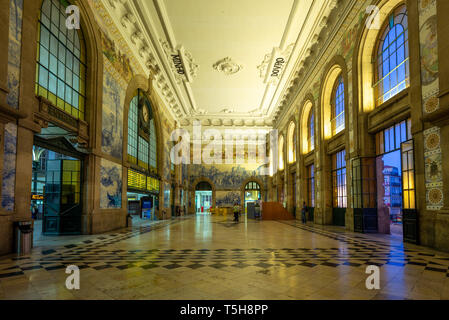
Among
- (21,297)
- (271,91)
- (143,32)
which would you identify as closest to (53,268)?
(21,297)

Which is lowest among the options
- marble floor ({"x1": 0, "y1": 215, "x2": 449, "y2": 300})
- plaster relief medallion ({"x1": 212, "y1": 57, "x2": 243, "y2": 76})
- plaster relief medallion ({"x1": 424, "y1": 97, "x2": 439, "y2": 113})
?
marble floor ({"x1": 0, "y1": 215, "x2": 449, "y2": 300})

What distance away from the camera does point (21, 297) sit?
359 cm

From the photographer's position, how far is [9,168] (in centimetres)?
668

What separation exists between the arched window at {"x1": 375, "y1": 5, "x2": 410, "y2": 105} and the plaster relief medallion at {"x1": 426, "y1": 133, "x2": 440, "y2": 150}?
2407 mm

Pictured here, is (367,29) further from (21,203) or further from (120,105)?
(21,203)

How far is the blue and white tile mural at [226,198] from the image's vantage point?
33281mm

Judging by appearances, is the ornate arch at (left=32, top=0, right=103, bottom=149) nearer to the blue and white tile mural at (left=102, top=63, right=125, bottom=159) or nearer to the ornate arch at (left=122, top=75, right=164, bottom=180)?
the blue and white tile mural at (left=102, top=63, right=125, bottom=159)

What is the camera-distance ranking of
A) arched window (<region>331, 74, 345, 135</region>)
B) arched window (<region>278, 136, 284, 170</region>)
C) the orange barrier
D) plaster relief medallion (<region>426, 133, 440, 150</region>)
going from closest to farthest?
plaster relief medallion (<region>426, 133, 440, 150</region>) < arched window (<region>331, 74, 345, 135</region>) < the orange barrier < arched window (<region>278, 136, 284, 170</region>)

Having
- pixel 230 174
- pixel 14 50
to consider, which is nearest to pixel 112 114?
pixel 14 50

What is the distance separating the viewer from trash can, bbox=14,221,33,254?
6.62 m

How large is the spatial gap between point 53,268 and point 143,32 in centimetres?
1222

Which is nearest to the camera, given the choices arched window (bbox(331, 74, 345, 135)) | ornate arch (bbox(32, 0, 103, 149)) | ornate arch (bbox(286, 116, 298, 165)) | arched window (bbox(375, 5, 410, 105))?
arched window (bbox(375, 5, 410, 105))

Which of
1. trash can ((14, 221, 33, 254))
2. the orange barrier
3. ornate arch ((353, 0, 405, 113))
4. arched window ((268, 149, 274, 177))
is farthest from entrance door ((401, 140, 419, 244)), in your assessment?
arched window ((268, 149, 274, 177))

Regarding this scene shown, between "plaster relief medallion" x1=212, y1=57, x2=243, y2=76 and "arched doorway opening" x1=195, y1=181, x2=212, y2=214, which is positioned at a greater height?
"plaster relief medallion" x1=212, y1=57, x2=243, y2=76
